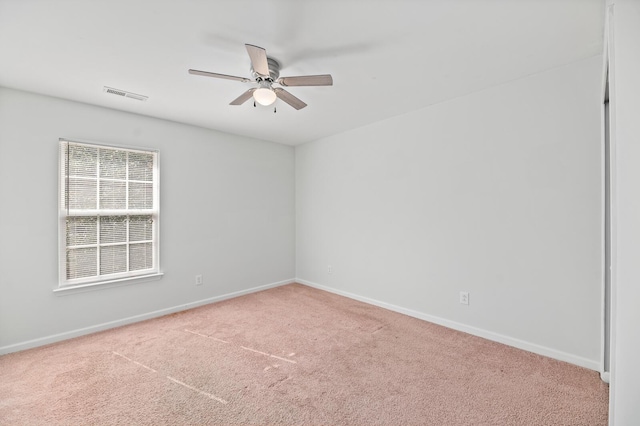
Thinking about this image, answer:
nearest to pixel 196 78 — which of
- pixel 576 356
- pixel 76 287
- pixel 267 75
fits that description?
pixel 267 75

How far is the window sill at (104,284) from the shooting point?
114 inches

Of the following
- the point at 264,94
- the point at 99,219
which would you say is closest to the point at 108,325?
the point at 99,219

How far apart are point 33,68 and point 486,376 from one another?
4386 millimetres

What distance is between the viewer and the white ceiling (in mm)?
1668

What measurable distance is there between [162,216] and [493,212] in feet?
12.5

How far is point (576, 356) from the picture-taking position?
7.61 ft

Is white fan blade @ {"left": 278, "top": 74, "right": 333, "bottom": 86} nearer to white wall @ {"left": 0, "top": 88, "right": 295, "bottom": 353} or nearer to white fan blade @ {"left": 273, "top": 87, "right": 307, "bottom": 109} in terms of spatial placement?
white fan blade @ {"left": 273, "top": 87, "right": 307, "bottom": 109}

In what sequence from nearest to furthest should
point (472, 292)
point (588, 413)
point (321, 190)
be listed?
point (588, 413) → point (472, 292) → point (321, 190)

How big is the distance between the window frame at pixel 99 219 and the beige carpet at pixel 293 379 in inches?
22.2

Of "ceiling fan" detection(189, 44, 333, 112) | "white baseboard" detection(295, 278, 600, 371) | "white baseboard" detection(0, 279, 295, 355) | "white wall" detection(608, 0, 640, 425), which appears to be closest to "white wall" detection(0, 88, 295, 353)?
"white baseboard" detection(0, 279, 295, 355)

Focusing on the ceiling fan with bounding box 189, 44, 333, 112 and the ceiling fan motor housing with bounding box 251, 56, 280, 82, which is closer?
the ceiling fan with bounding box 189, 44, 333, 112

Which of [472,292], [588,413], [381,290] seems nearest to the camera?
[588,413]

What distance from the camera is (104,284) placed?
312 centimetres

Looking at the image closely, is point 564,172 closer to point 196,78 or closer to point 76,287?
point 196,78
